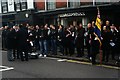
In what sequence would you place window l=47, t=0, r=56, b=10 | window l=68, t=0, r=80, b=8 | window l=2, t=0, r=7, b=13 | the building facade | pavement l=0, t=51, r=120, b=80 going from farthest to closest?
window l=2, t=0, r=7, b=13, window l=47, t=0, r=56, b=10, window l=68, t=0, r=80, b=8, the building facade, pavement l=0, t=51, r=120, b=80

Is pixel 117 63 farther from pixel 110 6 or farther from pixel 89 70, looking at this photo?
pixel 110 6

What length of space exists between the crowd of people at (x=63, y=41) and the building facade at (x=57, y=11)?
6.28ft

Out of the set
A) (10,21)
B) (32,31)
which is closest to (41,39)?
(32,31)

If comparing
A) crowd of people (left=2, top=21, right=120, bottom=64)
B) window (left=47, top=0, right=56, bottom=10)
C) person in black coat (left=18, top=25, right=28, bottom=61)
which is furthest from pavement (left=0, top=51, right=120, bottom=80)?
window (left=47, top=0, right=56, bottom=10)

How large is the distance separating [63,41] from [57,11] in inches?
210

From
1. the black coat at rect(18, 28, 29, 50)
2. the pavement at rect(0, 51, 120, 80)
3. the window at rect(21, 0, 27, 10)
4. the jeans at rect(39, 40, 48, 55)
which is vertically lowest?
the pavement at rect(0, 51, 120, 80)

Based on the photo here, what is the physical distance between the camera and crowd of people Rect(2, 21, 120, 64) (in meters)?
13.2

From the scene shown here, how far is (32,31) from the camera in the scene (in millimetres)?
17547

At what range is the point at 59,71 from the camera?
11.3m

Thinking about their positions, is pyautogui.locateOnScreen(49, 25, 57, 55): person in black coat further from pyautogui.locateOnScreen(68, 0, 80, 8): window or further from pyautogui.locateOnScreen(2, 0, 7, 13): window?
pyautogui.locateOnScreen(2, 0, 7, 13): window

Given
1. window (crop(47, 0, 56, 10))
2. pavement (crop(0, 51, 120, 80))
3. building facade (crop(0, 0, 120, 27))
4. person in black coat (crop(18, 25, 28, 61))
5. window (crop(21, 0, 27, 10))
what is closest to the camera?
pavement (crop(0, 51, 120, 80))

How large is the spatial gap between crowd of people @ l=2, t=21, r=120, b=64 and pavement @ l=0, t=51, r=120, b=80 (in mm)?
1118

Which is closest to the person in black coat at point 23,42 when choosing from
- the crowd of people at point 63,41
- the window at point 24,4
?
the crowd of people at point 63,41

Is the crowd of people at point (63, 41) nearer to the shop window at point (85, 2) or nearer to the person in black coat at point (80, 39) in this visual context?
the person in black coat at point (80, 39)
